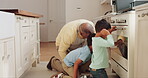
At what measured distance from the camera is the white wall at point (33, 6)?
26.3 ft

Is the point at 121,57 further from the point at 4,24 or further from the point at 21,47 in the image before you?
the point at 4,24

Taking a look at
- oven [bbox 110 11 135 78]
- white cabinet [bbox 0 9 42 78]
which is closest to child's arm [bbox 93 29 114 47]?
oven [bbox 110 11 135 78]

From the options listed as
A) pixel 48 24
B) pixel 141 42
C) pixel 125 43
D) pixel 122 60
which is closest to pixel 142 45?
pixel 141 42

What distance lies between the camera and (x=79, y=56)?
2.59 metres

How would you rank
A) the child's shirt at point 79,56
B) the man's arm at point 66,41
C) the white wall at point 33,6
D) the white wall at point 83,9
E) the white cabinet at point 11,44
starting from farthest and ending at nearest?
1. the white wall at point 33,6
2. the white wall at point 83,9
3. the man's arm at point 66,41
4. the child's shirt at point 79,56
5. the white cabinet at point 11,44

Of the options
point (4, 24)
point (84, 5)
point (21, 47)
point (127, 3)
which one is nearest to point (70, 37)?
point (21, 47)

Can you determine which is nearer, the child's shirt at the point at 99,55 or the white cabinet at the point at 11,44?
the white cabinet at the point at 11,44

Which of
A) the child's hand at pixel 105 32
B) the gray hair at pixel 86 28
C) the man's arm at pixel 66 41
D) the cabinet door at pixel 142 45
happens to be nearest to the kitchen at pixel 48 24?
the cabinet door at pixel 142 45

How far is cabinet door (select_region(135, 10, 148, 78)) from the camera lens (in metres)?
1.52

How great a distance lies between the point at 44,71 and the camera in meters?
3.22

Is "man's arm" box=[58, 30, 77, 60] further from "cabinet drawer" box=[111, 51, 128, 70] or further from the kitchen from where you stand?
"cabinet drawer" box=[111, 51, 128, 70]

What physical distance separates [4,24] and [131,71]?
1288 millimetres

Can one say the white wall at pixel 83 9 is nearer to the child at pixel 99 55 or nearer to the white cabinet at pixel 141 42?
the child at pixel 99 55

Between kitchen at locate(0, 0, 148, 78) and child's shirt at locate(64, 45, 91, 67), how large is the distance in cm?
49
